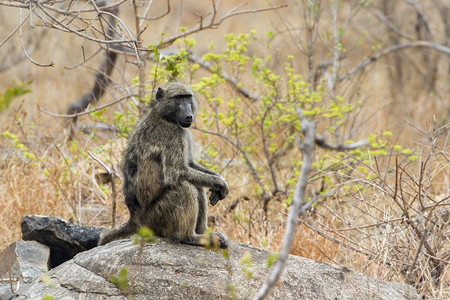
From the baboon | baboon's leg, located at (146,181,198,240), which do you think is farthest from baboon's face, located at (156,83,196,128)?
baboon's leg, located at (146,181,198,240)

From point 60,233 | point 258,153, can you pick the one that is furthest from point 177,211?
point 258,153

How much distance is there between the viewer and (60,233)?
5.01m

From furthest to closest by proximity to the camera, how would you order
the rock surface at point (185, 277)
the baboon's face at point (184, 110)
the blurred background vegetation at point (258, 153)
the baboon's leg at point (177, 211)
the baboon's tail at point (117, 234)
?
the blurred background vegetation at point (258, 153) → the baboon's tail at point (117, 234) → the baboon's face at point (184, 110) → the baboon's leg at point (177, 211) → the rock surface at point (185, 277)

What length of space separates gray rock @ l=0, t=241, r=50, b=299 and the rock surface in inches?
23.1

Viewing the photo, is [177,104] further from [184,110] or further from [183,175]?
[183,175]

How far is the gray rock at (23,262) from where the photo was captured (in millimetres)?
4520

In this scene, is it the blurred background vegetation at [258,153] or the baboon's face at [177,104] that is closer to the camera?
the baboon's face at [177,104]

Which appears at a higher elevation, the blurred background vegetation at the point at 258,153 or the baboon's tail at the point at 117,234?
the blurred background vegetation at the point at 258,153

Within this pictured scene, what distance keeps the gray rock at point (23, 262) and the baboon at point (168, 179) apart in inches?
23.9

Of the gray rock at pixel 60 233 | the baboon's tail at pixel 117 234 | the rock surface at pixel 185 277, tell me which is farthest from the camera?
the gray rock at pixel 60 233

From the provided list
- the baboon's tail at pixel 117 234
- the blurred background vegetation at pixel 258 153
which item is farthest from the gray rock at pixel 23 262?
A: the blurred background vegetation at pixel 258 153

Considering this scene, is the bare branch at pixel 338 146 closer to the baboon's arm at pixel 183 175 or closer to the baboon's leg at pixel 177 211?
the baboon's arm at pixel 183 175

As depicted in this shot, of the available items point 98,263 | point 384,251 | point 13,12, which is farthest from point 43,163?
point 13,12

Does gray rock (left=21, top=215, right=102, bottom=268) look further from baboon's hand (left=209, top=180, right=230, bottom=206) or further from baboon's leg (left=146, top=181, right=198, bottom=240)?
baboon's hand (left=209, top=180, right=230, bottom=206)
